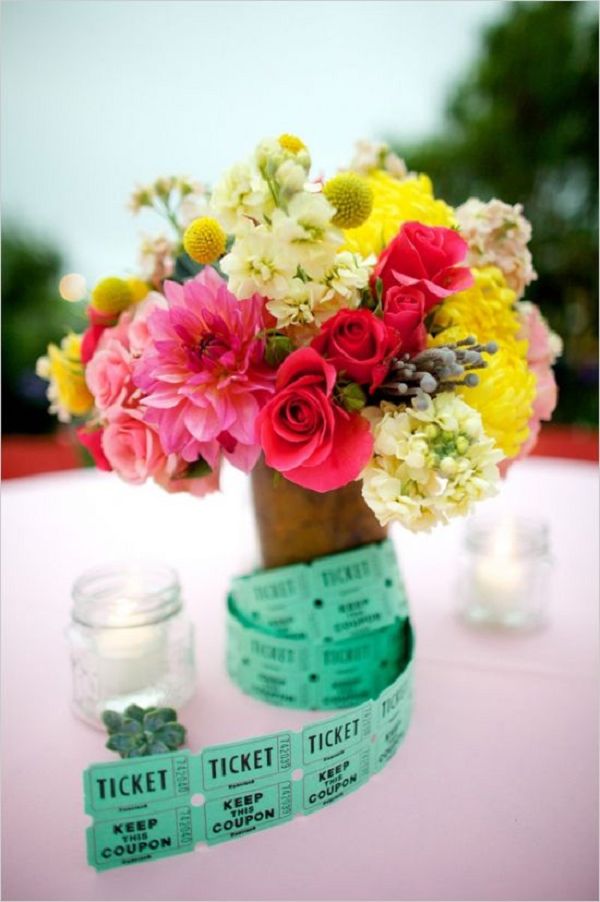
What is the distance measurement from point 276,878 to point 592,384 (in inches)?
170

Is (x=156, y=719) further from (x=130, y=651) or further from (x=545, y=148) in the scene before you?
(x=545, y=148)

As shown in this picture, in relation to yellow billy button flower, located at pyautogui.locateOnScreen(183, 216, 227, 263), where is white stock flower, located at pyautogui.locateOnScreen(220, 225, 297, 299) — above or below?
below

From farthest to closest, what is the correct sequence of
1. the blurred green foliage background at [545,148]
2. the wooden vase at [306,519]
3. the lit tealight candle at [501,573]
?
the blurred green foliage background at [545,148]
the lit tealight candle at [501,573]
the wooden vase at [306,519]

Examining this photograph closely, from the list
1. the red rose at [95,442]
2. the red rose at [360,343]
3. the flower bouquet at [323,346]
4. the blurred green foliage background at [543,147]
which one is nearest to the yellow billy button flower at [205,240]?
the flower bouquet at [323,346]

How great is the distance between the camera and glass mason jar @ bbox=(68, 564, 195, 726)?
71cm

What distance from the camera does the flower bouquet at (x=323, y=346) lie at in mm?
522

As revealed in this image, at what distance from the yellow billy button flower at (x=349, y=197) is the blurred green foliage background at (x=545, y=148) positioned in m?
4.24

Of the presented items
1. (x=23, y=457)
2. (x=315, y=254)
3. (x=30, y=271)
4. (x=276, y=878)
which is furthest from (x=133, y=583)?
(x=30, y=271)

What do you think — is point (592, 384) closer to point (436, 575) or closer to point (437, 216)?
point (436, 575)

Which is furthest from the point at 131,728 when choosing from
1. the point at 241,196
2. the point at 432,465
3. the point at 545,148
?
the point at 545,148

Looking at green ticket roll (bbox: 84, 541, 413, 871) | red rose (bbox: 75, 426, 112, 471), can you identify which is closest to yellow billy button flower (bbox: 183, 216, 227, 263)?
red rose (bbox: 75, 426, 112, 471)

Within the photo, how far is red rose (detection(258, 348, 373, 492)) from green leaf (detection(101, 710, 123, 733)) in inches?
11.7

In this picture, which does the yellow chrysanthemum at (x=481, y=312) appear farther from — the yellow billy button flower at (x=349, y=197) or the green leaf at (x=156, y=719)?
the green leaf at (x=156, y=719)

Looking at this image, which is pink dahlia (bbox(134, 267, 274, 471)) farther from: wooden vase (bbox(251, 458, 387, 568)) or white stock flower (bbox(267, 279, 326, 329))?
wooden vase (bbox(251, 458, 387, 568))
